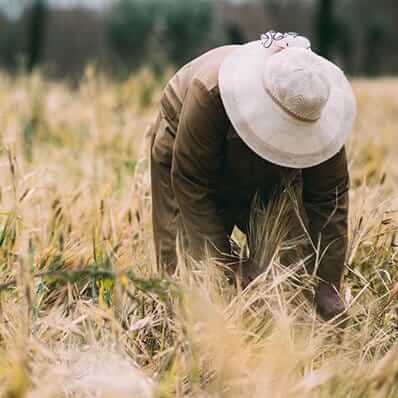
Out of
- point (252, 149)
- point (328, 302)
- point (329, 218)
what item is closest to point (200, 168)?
point (252, 149)

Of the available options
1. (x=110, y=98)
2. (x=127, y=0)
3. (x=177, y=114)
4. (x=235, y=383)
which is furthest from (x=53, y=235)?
(x=127, y=0)

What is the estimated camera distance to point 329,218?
2.78 meters

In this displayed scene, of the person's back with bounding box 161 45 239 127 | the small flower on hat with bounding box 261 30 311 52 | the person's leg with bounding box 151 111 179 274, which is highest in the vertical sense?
the small flower on hat with bounding box 261 30 311 52

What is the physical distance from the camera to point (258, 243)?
8.70ft

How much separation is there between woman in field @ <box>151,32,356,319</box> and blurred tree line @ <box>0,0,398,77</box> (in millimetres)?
8434

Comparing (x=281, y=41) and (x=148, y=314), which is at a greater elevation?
(x=281, y=41)

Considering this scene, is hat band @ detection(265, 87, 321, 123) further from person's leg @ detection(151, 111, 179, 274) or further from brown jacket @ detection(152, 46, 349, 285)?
person's leg @ detection(151, 111, 179, 274)

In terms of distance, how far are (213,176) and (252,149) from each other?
26 cm

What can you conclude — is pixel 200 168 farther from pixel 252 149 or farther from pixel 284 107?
pixel 284 107

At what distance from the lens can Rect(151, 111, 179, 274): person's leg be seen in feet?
9.48

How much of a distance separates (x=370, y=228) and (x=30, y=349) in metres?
1.41

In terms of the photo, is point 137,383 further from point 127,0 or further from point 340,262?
point 127,0

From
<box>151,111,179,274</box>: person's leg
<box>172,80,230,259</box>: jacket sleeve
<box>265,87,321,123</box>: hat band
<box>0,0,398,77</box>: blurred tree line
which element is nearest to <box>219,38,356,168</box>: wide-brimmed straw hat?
<box>265,87,321,123</box>: hat band

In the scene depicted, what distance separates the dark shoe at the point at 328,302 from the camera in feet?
9.09
